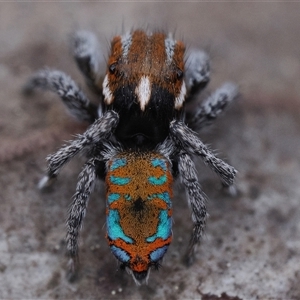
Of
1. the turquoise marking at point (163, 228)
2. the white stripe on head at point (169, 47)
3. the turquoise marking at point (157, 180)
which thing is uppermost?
the white stripe on head at point (169, 47)

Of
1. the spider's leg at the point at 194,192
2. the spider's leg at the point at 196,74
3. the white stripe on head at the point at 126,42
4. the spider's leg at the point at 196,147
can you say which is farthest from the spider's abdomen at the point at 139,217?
the spider's leg at the point at 196,74

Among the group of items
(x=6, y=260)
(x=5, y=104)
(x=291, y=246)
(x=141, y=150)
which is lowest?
(x=6, y=260)

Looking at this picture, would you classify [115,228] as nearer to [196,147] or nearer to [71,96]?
[196,147]

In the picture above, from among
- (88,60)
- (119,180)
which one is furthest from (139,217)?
(88,60)

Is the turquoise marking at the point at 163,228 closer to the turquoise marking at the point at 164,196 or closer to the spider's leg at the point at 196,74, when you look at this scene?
the turquoise marking at the point at 164,196

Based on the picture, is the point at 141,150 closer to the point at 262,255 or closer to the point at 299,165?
the point at 262,255

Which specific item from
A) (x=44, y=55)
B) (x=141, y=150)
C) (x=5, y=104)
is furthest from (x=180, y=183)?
(x=44, y=55)

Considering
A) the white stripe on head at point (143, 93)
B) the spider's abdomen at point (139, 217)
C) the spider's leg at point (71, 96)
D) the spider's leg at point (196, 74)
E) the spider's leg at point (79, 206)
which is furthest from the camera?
the spider's leg at point (196, 74)
